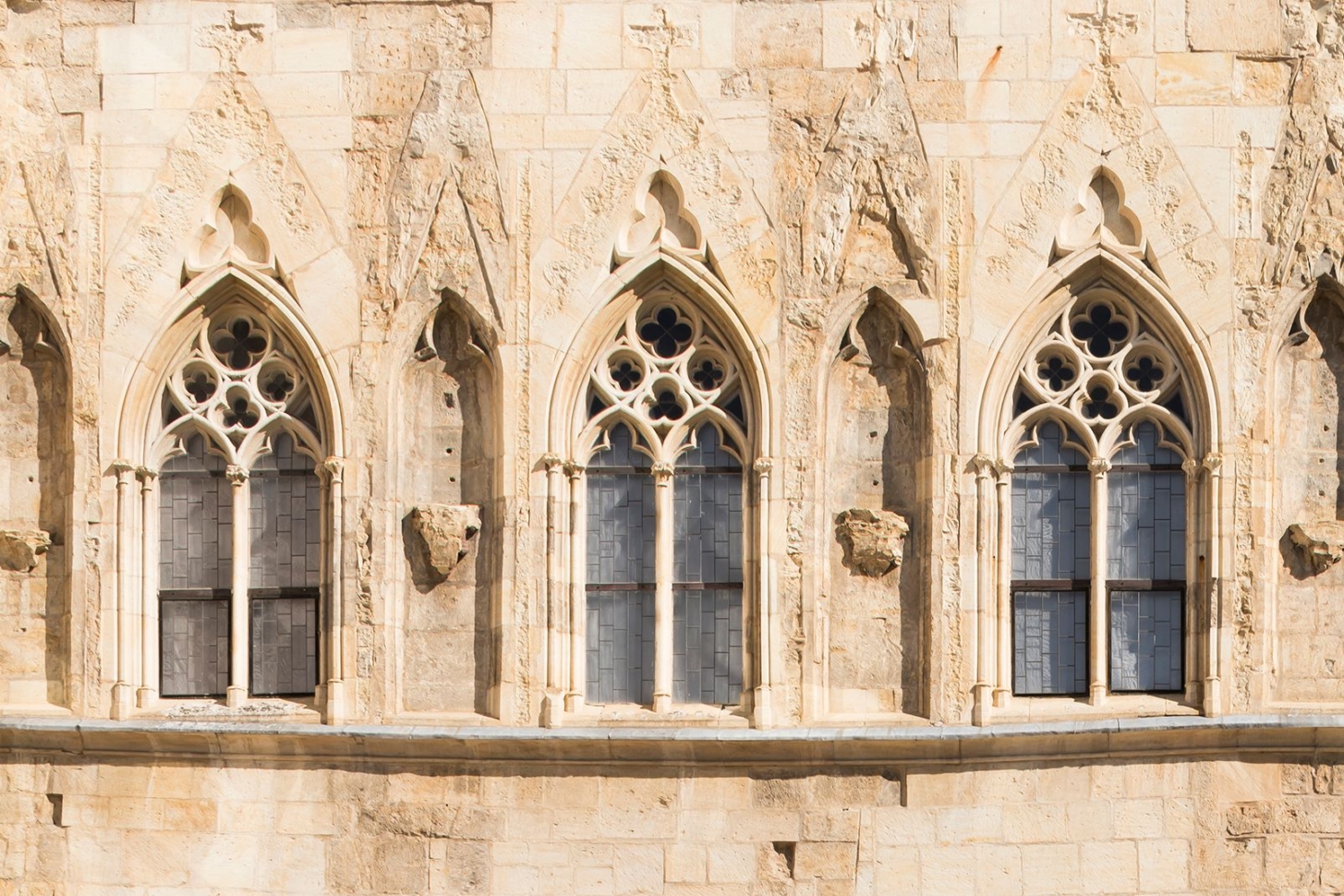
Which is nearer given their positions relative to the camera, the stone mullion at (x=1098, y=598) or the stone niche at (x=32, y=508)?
the stone mullion at (x=1098, y=598)

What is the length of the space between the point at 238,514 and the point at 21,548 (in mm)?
1361

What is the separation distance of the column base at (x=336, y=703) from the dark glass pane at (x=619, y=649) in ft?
4.94

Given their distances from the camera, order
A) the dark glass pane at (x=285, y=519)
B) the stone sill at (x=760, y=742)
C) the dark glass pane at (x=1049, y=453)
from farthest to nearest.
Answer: the dark glass pane at (x=285, y=519)
the dark glass pane at (x=1049, y=453)
the stone sill at (x=760, y=742)

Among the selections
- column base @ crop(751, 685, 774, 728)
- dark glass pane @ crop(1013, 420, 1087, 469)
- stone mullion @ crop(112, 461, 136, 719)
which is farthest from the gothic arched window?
dark glass pane @ crop(1013, 420, 1087, 469)

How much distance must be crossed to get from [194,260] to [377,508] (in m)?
1.96

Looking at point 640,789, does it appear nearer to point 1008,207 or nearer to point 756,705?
point 756,705

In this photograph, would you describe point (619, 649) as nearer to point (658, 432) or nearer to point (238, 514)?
point (658, 432)

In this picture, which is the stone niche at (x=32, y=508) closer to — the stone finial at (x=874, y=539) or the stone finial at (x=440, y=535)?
the stone finial at (x=440, y=535)

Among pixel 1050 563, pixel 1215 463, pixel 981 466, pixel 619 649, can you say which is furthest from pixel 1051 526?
pixel 619 649

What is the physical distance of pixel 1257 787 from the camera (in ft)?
49.2

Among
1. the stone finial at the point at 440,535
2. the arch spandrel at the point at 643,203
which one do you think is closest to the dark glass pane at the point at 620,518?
the stone finial at the point at 440,535

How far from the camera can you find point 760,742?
15.0 metres

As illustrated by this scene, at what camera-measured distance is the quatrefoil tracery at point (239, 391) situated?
51.6ft

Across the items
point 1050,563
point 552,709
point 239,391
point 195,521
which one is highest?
point 239,391
